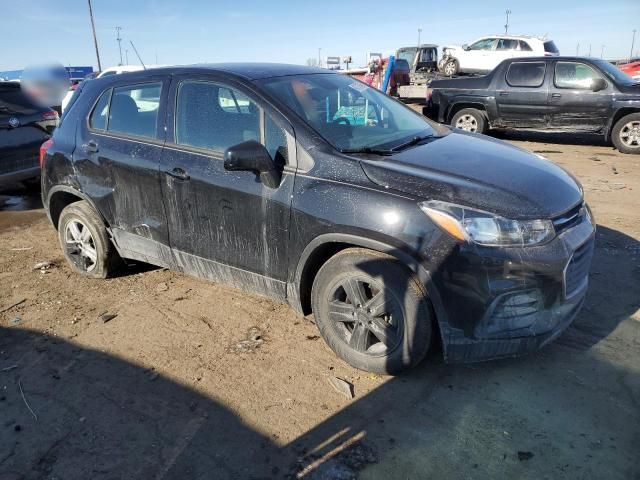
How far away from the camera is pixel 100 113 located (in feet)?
13.9

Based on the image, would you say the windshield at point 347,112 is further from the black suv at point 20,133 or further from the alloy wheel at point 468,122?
the alloy wheel at point 468,122

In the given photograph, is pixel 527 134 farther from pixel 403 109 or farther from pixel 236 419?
pixel 236 419

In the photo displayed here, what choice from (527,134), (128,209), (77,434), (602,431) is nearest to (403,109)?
(128,209)

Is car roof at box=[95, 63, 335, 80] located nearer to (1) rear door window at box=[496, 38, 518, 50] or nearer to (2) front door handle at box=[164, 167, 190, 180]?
(2) front door handle at box=[164, 167, 190, 180]

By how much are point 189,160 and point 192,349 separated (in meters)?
1.31

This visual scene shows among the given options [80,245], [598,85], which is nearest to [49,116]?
[80,245]

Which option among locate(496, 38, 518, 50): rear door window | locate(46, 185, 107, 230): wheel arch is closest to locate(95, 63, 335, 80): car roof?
locate(46, 185, 107, 230): wheel arch

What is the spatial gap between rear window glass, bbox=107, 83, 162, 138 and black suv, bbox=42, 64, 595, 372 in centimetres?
1

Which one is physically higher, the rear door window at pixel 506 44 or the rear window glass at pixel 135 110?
the rear door window at pixel 506 44

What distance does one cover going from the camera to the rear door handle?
13.5ft

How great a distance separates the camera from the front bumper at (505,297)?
2.59 metres

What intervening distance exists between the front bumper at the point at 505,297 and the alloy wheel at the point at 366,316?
0.99ft

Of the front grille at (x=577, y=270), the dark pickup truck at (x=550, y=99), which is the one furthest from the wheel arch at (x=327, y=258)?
the dark pickup truck at (x=550, y=99)

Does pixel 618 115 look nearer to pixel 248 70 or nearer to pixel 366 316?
pixel 248 70
